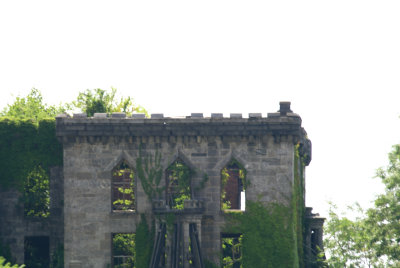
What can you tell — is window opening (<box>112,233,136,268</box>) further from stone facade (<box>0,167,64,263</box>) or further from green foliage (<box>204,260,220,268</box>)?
green foliage (<box>204,260,220,268</box>)

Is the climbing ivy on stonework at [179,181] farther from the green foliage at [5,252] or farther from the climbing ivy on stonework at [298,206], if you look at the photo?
the green foliage at [5,252]

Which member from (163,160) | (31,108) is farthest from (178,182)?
(31,108)

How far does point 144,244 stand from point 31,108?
3237 cm

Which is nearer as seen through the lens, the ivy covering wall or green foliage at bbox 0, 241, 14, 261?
the ivy covering wall

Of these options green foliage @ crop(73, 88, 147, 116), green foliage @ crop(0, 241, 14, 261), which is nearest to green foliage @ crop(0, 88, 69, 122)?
green foliage @ crop(73, 88, 147, 116)

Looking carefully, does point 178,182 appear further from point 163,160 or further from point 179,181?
point 163,160

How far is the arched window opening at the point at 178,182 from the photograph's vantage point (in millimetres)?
37812

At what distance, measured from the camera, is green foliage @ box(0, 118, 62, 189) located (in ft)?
130

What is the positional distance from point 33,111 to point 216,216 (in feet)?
104

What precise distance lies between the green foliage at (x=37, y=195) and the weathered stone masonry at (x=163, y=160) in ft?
11.2

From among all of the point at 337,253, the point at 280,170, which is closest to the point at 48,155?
the point at 280,170

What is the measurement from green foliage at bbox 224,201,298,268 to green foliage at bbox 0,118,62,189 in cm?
923

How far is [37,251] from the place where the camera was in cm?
4147

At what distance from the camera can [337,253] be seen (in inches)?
1652
